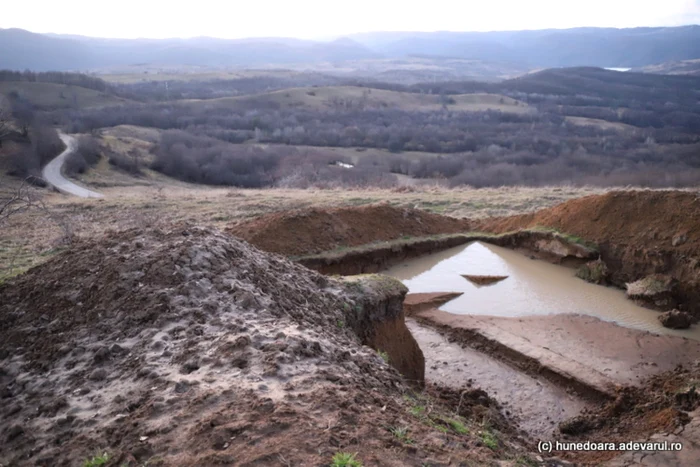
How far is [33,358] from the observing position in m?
5.25

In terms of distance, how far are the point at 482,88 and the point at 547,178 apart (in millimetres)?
64133

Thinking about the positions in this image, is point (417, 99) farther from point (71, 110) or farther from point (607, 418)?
point (607, 418)

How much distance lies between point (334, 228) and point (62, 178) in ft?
81.5

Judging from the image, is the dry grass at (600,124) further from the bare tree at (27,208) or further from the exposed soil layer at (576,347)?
the bare tree at (27,208)

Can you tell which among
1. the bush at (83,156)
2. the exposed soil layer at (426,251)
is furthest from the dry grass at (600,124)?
the exposed soil layer at (426,251)

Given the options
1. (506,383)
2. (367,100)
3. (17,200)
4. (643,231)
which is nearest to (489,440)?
(506,383)

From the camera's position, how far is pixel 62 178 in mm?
32531

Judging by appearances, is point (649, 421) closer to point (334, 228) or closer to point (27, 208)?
point (334, 228)

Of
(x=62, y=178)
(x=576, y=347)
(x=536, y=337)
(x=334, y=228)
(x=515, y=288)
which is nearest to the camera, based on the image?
(x=576, y=347)

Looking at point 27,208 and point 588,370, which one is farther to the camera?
point 588,370

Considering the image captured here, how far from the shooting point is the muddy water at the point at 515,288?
36.7ft

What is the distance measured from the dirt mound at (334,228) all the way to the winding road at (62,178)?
15.7 meters

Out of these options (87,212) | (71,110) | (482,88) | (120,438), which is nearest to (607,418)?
(120,438)

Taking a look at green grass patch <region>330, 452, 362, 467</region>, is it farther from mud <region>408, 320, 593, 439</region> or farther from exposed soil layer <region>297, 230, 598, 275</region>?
exposed soil layer <region>297, 230, 598, 275</region>
